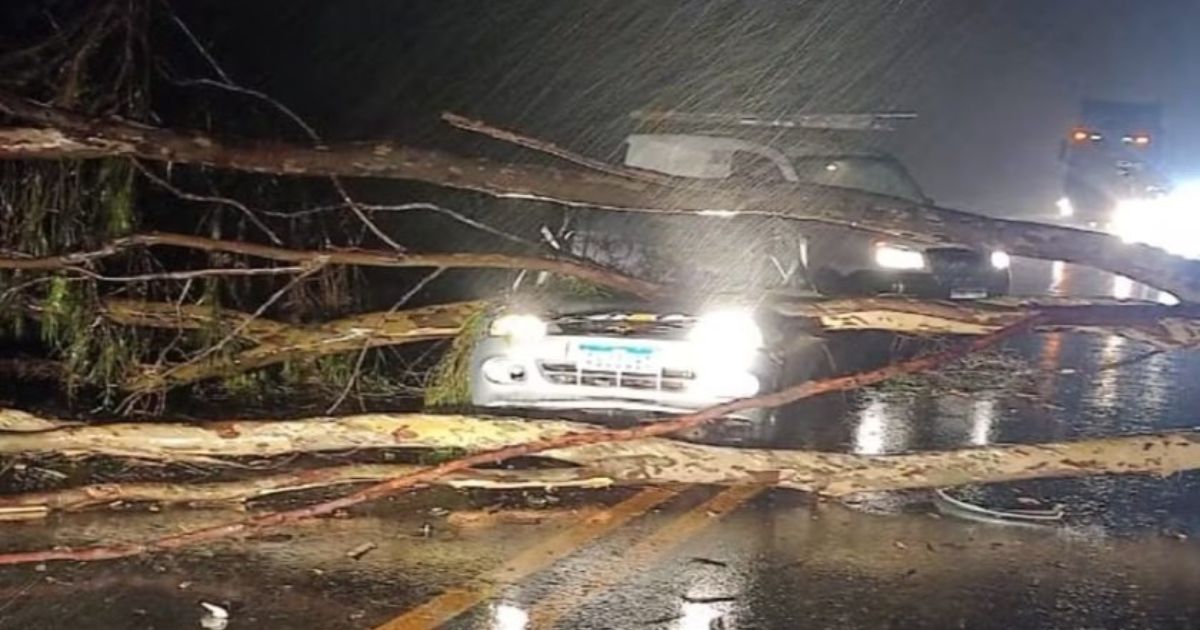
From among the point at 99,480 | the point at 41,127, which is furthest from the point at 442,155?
the point at 99,480

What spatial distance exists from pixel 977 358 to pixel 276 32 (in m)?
7.08

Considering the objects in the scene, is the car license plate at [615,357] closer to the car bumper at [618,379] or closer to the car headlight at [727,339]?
→ the car bumper at [618,379]

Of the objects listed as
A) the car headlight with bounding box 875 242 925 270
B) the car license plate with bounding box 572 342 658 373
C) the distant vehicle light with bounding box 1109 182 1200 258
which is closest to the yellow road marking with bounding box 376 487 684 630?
the car license plate with bounding box 572 342 658 373

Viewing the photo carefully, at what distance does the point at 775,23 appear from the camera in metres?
23.4

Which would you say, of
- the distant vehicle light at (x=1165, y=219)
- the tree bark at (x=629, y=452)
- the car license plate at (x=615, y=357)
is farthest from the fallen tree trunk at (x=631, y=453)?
the distant vehicle light at (x=1165, y=219)

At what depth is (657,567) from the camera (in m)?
5.62

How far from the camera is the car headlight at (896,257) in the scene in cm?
1091

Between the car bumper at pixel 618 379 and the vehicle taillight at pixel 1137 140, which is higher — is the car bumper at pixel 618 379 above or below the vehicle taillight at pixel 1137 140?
below

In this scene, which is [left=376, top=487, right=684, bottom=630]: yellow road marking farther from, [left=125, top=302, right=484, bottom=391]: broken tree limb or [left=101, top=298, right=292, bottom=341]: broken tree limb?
[left=101, top=298, right=292, bottom=341]: broken tree limb

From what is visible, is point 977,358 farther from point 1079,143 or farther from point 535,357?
point 1079,143

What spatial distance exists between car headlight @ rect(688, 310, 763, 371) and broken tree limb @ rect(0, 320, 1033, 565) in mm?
991

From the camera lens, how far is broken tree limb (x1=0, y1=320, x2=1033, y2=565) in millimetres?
5469

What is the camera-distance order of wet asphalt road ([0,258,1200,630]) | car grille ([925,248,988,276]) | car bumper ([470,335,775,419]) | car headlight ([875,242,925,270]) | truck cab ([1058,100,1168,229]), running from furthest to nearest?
1. truck cab ([1058,100,1168,229])
2. car grille ([925,248,988,276])
3. car headlight ([875,242,925,270])
4. car bumper ([470,335,775,419])
5. wet asphalt road ([0,258,1200,630])

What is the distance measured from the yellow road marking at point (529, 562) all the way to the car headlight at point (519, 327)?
1.07m
